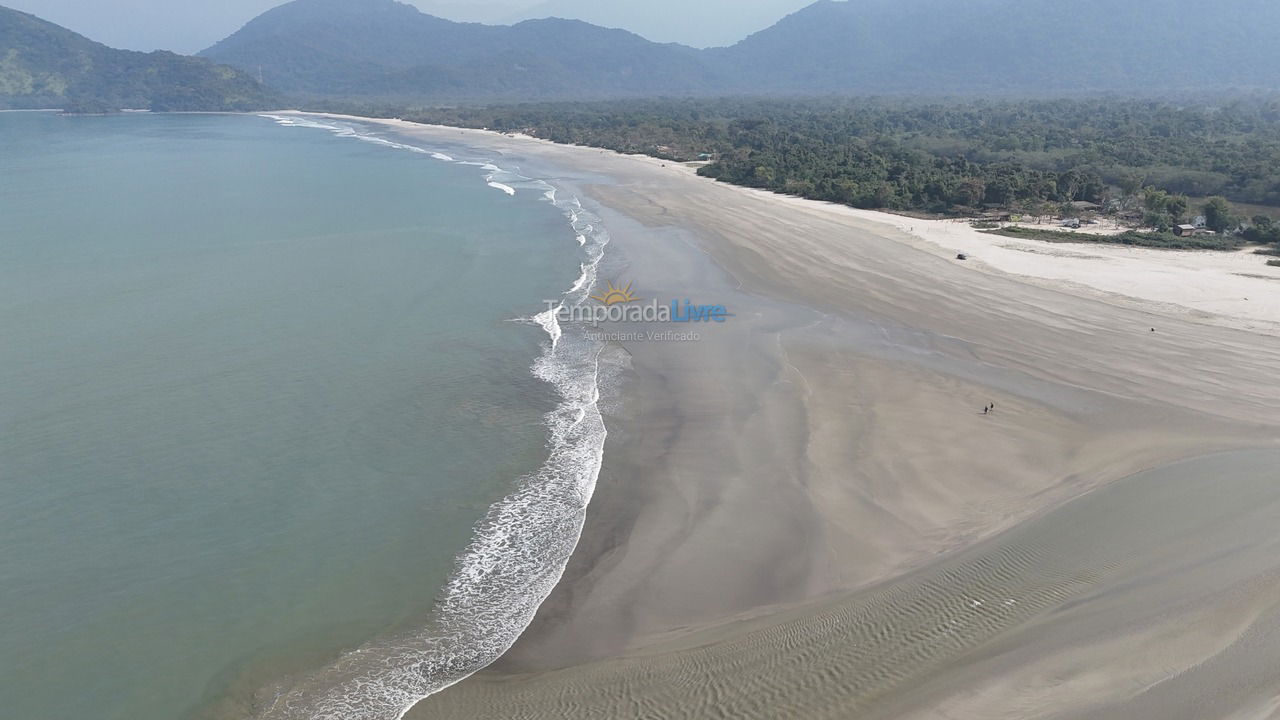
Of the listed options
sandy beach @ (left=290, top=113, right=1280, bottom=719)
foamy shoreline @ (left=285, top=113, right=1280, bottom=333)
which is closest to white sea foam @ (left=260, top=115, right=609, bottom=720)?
sandy beach @ (left=290, top=113, right=1280, bottom=719)

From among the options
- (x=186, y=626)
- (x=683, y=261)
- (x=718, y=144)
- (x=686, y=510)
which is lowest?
(x=186, y=626)

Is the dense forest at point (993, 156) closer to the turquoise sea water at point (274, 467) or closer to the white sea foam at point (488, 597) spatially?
the turquoise sea water at point (274, 467)

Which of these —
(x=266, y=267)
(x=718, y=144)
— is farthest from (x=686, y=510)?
(x=718, y=144)

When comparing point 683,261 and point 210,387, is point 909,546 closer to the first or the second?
point 210,387

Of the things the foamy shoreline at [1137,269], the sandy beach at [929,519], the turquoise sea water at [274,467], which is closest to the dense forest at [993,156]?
the foamy shoreline at [1137,269]

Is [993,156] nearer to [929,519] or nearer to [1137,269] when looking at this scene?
[1137,269]

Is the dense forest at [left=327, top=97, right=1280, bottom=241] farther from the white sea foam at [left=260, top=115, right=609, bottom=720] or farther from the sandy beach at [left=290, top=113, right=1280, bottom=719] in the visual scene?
the white sea foam at [left=260, top=115, right=609, bottom=720]
